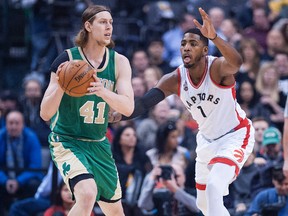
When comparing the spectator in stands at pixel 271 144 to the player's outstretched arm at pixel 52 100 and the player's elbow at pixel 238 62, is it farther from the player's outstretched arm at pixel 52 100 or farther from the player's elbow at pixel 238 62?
the player's outstretched arm at pixel 52 100

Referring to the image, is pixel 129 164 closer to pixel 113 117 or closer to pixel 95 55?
pixel 113 117

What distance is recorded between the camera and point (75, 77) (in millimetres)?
8164

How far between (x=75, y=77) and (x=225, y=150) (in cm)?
179

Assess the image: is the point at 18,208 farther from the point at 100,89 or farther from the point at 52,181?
the point at 100,89

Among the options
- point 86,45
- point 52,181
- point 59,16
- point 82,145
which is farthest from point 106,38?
point 59,16

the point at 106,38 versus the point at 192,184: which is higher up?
the point at 106,38

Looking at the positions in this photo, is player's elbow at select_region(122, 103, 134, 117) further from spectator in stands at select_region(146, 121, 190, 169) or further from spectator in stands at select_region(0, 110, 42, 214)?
spectator in stands at select_region(0, 110, 42, 214)

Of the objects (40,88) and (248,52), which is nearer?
(40,88)

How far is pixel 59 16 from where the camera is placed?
48.4 feet

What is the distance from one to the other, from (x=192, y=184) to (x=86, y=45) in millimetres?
3592

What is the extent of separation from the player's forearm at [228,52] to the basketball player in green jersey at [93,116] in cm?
91

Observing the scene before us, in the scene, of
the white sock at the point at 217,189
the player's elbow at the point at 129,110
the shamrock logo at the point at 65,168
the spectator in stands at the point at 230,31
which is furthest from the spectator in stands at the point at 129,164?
the spectator in stands at the point at 230,31

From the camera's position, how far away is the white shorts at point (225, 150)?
8.91 m

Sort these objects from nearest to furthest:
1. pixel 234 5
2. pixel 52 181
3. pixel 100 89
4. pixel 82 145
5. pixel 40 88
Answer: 1. pixel 100 89
2. pixel 82 145
3. pixel 52 181
4. pixel 40 88
5. pixel 234 5
